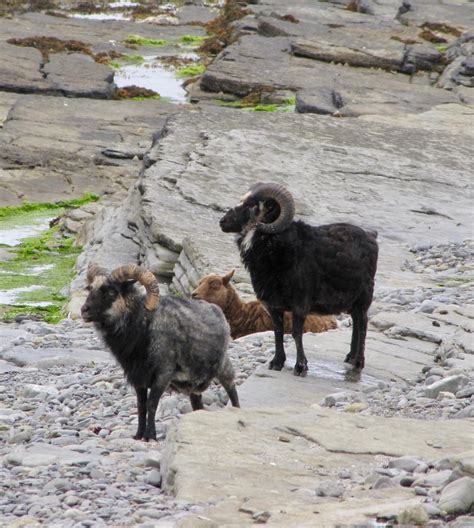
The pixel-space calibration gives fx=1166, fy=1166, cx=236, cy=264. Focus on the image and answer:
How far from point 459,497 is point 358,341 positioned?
6.86m

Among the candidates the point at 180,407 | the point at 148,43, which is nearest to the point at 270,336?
the point at 180,407

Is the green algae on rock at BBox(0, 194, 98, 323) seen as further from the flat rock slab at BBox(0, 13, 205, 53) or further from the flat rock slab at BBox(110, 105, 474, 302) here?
the flat rock slab at BBox(0, 13, 205, 53)

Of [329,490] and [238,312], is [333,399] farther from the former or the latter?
[238,312]

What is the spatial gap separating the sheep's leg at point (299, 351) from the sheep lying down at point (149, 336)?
2018mm

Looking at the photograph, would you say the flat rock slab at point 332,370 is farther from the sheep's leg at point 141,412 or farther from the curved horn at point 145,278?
the curved horn at point 145,278

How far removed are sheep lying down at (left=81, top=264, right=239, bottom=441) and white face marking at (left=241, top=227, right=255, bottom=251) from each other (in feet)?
7.75

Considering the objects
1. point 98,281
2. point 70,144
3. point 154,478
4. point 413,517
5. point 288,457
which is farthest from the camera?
point 70,144

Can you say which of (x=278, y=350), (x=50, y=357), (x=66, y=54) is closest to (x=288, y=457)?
(x=278, y=350)

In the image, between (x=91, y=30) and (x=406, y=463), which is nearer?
(x=406, y=463)

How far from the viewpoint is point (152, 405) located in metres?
10.9

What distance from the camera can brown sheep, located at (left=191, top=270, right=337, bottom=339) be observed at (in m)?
16.5

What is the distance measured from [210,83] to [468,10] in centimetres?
2388

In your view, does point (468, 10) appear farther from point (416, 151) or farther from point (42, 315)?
point (42, 315)

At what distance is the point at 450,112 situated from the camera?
3525 centimetres
